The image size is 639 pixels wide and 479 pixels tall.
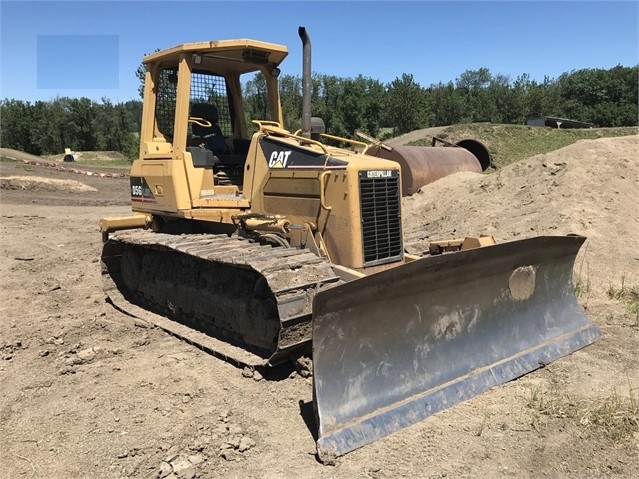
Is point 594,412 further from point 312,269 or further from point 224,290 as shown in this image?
point 224,290

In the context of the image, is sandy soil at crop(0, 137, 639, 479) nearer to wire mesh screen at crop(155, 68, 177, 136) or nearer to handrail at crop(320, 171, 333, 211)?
handrail at crop(320, 171, 333, 211)

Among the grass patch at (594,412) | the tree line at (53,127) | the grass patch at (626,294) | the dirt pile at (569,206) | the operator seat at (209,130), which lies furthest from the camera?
the tree line at (53,127)

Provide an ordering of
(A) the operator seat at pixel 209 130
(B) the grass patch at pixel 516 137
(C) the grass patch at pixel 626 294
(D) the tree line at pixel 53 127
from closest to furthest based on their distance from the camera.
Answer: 1. (A) the operator seat at pixel 209 130
2. (C) the grass patch at pixel 626 294
3. (B) the grass patch at pixel 516 137
4. (D) the tree line at pixel 53 127

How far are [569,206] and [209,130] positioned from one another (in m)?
5.48

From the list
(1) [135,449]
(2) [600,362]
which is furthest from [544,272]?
(1) [135,449]

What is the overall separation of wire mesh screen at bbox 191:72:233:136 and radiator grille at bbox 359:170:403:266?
2.45 metres

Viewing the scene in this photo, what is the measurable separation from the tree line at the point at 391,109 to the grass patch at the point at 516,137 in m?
22.8

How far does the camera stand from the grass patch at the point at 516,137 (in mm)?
24000

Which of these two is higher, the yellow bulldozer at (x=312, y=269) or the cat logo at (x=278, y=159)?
the cat logo at (x=278, y=159)

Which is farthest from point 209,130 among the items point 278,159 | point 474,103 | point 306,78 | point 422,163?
point 474,103

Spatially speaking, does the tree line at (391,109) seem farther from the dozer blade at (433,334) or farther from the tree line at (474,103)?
the dozer blade at (433,334)

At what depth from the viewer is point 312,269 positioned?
4.38 m

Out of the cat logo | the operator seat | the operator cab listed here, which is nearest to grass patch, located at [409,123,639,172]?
the operator cab

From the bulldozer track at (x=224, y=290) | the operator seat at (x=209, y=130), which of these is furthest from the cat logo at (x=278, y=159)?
the operator seat at (x=209, y=130)
